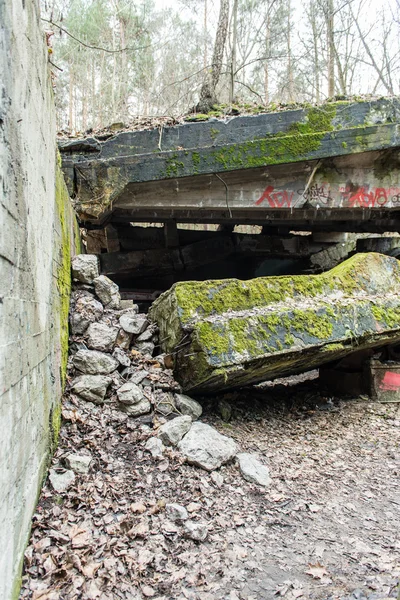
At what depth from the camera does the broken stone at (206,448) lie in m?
2.98

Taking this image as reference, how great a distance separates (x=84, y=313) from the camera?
369 cm

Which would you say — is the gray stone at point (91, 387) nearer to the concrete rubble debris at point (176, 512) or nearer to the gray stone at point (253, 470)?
the concrete rubble debris at point (176, 512)

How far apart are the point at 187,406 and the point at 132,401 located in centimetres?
56

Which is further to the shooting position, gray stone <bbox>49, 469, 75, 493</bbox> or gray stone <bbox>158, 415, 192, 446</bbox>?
gray stone <bbox>158, 415, 192, 446</bbox>

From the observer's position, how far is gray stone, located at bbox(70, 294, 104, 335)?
11.8ft

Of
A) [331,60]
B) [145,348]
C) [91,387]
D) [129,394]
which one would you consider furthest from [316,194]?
[331,60]

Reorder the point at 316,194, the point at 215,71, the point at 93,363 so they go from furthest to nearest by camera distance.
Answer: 1. the point at 215,71
2. the point at 316,194
3. the point at 93,363

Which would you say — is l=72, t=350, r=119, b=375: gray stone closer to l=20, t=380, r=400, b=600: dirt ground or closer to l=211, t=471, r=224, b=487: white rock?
l=20, t=380, r=400, b=600: dirt ground

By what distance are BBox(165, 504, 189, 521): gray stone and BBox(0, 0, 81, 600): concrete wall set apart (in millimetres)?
835

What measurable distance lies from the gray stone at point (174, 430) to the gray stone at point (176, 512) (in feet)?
1.98

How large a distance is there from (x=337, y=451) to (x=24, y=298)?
3.26 meters

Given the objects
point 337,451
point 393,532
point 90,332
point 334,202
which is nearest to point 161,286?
point 334,202

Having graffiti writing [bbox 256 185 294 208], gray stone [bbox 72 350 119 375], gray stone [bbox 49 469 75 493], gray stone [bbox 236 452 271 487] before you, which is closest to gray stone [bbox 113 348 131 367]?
gray stone [bbox 72 350 119 375]

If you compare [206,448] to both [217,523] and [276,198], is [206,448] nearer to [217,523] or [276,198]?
[217,523]
